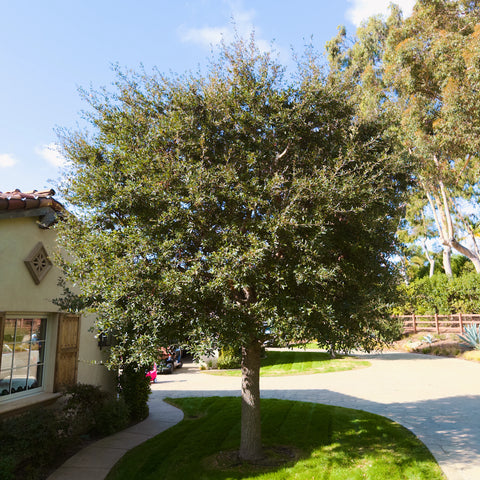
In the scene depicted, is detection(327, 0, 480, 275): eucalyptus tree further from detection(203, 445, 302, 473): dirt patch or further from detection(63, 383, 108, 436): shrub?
detection(63, 383, 108, 436): shrub

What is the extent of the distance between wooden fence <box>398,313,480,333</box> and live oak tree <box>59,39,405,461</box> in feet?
62.6

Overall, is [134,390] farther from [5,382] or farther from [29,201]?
[29,201]

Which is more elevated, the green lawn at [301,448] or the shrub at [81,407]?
the shrub at [81,407]

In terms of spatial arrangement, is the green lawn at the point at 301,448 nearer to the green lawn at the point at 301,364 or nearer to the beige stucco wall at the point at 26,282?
the beige stucco wall at the point at 26,282

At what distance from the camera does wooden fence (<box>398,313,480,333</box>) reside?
23008mm

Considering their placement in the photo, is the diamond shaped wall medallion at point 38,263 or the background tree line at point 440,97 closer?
the diamond shaped wall medallion at point 38,263

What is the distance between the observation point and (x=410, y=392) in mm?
12594

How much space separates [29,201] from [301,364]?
1683 cm

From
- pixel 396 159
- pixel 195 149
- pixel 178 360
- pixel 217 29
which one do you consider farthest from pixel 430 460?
pixel 178 360

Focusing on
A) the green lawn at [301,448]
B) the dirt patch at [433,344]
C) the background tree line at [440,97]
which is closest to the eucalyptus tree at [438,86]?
A: the background tree line at [440,97]

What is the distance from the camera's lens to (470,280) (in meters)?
24.7

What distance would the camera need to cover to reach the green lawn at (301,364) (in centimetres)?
1829

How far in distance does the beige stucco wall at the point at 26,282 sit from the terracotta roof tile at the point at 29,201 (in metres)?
0.30

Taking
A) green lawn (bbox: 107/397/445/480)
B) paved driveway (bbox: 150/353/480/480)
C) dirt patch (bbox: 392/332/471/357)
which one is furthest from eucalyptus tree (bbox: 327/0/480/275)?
green lawn (bbox: 107/397/445/480)
